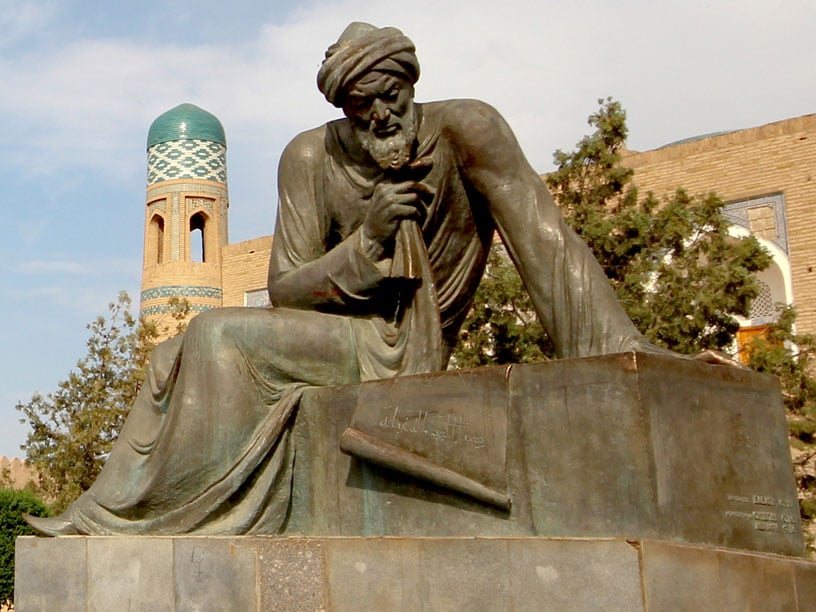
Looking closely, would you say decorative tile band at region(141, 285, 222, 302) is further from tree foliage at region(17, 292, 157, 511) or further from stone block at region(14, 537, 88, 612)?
stone block at region(14, 537, 88, 612)

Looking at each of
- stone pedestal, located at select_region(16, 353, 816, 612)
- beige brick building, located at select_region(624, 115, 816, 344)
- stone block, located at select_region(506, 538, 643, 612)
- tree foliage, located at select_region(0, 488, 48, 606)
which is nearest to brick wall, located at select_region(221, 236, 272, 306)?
tree foliage, located at select_region(0, 488, 48, 606)

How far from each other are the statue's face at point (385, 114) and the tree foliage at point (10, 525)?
1057 cm

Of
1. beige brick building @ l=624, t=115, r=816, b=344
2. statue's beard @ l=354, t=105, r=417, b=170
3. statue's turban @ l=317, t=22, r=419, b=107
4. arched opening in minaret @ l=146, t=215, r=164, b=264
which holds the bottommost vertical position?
statue's beard @ l=354, t=105, r=417, b=170

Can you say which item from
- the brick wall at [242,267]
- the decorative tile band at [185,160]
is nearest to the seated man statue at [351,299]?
the brick wall at [242,267]

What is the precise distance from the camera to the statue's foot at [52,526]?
10.6ft

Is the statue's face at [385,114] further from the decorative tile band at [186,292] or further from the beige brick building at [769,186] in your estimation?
the decorative tile band at [186,292]

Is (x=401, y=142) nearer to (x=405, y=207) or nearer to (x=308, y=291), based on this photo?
(x=405, y=207)

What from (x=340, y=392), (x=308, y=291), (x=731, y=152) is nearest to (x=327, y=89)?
(x=308, y=291)

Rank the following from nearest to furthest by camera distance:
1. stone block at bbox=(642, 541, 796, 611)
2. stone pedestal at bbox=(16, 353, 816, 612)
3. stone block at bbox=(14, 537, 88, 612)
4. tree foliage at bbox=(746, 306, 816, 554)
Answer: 1. stone block at bbox=(642, 541, 796, 611)
2. stone pedestal at bbox=(16, 353, 816, 612)
3. stone block at bbox=(14, 537, 88, 612)
4. tree foliage at bbox=(746, 306, 816, 554)

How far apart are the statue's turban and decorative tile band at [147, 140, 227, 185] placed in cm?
1877

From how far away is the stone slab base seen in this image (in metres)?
2.28

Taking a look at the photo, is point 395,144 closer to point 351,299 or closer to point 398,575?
point 351,299

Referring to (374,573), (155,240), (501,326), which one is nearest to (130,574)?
(374,573)

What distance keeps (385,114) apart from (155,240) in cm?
1921
